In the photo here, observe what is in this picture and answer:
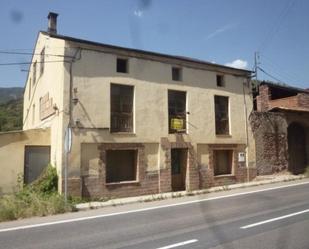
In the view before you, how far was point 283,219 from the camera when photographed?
8.88 metres

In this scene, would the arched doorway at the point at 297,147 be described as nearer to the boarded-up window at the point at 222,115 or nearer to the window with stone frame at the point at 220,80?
the boarded-up window at the point at 222,115

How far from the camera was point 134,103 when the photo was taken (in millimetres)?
16266

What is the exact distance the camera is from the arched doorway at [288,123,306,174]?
78.8 feet

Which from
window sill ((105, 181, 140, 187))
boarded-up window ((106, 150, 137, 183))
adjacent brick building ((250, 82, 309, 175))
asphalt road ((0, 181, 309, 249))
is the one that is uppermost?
adjacent brick building ((250, 82, 309, 175))

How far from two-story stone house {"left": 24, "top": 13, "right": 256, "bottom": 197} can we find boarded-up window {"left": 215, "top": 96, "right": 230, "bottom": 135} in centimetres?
1

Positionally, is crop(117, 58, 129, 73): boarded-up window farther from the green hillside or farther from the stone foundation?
the green hillside

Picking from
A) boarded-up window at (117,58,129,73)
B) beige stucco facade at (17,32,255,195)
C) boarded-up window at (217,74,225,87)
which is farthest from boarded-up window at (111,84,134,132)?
boarded-up window at (217,74,225,87)

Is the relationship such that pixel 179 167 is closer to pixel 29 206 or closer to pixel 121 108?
pixel 121 108

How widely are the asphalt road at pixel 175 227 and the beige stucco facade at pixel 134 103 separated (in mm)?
3981

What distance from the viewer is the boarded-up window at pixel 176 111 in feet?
57.3

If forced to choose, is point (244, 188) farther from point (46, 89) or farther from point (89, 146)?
point (46, 89)

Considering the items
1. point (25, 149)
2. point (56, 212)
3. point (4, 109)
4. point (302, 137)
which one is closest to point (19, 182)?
point (25, 149)

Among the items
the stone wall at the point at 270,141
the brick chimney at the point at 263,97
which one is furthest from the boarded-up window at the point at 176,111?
the brick chimney at the point at 263,97

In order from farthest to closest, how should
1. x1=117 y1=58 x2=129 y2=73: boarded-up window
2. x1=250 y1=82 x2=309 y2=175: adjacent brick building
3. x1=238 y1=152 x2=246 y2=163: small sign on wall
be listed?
1. x1=250 y1=82 x2=309 y2=175: adjacent brick building
2. x1=238 y1=152 x2=246 y2=163: small sign on wall
3. x1=117 y1=58 x2=129 y2=73: boarded-up window
